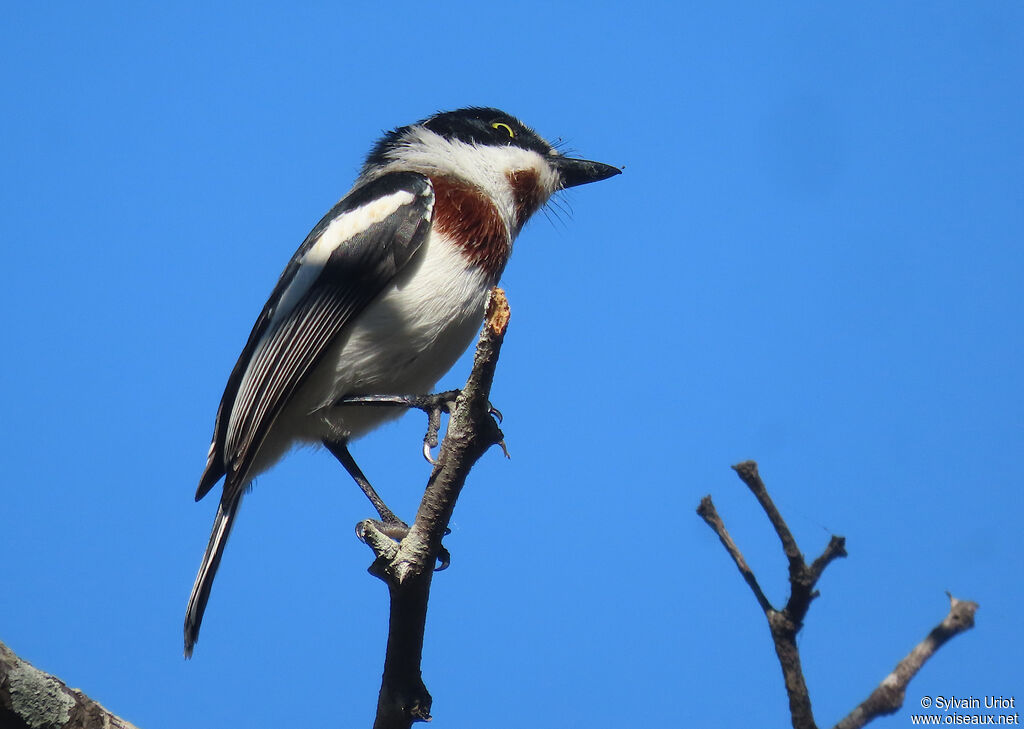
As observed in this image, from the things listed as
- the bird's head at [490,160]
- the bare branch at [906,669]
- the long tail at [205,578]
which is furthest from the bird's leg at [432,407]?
the bare branch at [906,669]

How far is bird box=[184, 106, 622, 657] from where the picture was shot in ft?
13.9

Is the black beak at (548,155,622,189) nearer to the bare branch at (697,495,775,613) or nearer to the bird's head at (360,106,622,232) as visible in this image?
the bird's head at (360,106,622,232)

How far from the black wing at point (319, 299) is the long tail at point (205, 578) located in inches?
5.0

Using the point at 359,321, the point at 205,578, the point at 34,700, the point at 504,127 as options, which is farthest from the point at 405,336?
the point at 34,700

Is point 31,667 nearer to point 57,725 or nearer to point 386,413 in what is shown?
point 57,725

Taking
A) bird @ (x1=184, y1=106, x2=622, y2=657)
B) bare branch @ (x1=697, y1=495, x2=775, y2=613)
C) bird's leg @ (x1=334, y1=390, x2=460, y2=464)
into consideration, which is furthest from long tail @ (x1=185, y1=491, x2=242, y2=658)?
bare branch @ (x1=697, y1=495, x2=775, y2=613)

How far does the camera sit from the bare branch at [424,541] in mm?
3107

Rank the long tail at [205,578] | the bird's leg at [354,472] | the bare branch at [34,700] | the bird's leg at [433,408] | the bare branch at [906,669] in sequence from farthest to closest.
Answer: the bird's leg at [354,472], the long tail at [205,578], the bird's leg at [433,408], the bare branch at [34,700], the bare branch at [906,669]

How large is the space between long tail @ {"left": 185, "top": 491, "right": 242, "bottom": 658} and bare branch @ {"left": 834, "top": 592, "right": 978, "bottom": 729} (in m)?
2.82

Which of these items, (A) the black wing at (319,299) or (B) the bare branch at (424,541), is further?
(A) the black wing at (319,299)

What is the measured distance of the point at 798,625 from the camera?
2641 mm

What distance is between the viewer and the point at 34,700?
266cm

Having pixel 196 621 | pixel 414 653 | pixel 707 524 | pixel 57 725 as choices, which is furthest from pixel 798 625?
pixel 196 621

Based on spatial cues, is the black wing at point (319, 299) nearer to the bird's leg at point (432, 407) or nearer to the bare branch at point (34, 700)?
the bird's leg at point (432, 407)
